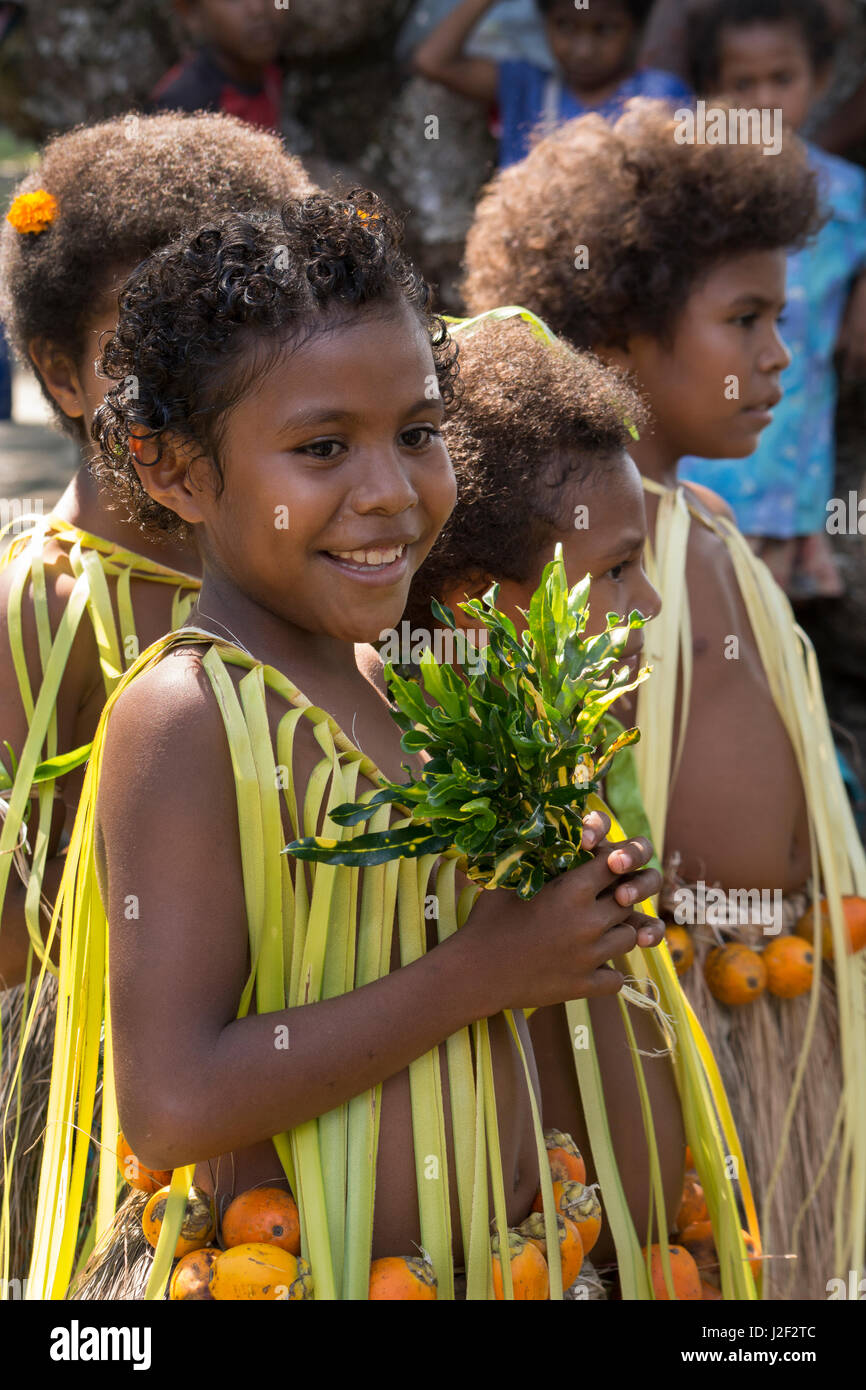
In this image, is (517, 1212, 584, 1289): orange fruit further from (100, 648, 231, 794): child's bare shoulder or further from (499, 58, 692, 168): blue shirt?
(499, 58, 692, 168): blue shirt

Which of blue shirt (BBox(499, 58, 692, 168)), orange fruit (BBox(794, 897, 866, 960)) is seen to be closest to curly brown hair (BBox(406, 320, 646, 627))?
orange fruit (BBox(794, 897, 866, 960))

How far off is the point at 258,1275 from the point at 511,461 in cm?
105

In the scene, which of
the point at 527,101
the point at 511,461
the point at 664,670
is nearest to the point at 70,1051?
the point at 511,461

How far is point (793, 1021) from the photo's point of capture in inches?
100.0

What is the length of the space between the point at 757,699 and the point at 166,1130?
1.53 metres

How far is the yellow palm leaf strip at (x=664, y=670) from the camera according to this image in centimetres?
240

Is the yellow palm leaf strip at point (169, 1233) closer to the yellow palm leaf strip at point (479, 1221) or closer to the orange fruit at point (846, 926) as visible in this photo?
the yellow palm leaf strip at point (479, 1221)

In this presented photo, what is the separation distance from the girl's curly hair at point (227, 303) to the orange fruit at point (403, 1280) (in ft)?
2.78

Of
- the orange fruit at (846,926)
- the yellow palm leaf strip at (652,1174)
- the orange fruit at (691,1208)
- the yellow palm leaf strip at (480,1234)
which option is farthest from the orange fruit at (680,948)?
the yellow palm leaf strip at (480,1234)

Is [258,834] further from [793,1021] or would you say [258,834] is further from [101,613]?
[793,1021]

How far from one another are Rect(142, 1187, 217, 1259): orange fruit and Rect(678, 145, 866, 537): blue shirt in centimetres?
300

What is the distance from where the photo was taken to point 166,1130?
136 centimetres

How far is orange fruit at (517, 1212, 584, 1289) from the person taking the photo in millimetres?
1576
